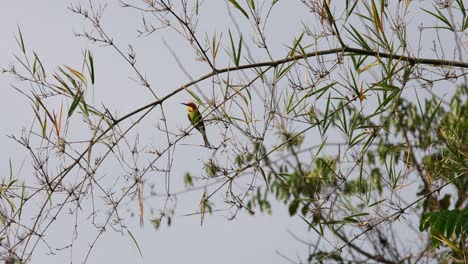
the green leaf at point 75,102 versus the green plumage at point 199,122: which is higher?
the green leaf at point 75,102

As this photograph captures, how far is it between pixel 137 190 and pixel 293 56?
2.22 feet

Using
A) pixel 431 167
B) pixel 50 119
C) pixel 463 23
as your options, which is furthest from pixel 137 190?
pixel 463 23

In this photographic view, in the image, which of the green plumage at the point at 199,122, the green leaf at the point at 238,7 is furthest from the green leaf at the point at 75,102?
the green leaf at the point at 238,7

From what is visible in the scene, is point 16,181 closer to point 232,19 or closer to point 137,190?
point 137,190

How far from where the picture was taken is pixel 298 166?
4613 mm

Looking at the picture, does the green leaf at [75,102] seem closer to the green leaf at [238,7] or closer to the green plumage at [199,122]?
the green plumage at [199,122]

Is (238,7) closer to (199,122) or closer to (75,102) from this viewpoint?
(199,122)

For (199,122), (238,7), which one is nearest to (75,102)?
(199,122)

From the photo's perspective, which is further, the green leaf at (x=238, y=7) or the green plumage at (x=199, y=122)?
the green leaf at (x=238, y=7)

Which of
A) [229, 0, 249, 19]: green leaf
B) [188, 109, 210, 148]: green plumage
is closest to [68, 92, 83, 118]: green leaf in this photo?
[188, 109, 210, 148]: green plumage

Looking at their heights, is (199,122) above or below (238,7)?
below

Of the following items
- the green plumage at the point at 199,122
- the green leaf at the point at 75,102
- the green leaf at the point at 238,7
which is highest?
Result: the green leaf at the point at 238,7

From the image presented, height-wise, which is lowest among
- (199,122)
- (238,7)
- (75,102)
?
(199,122)

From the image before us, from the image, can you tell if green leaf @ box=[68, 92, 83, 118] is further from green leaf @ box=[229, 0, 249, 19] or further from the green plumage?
green leaf @ box=[229, 0, 249, 19]
